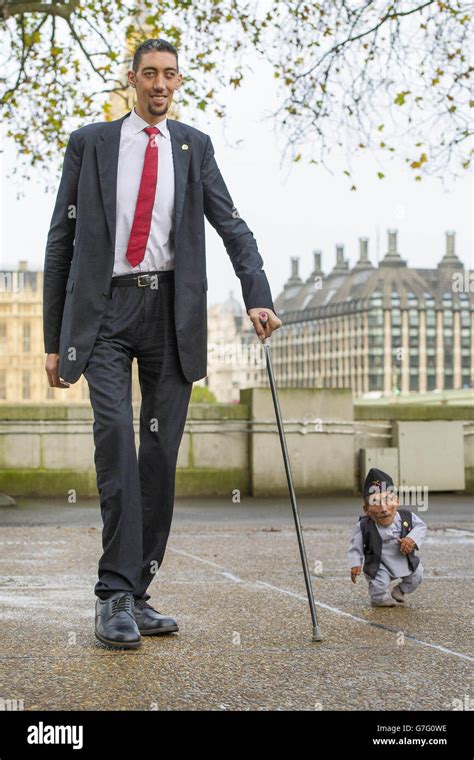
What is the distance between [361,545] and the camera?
5672 mm

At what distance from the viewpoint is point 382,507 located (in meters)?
5.61

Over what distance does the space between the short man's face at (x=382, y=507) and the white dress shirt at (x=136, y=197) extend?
1605 millimetres

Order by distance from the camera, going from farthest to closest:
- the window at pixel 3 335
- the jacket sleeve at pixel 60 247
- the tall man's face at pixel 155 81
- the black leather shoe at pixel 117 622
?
the window at pixel 3 335
the jacket sleeve at pixel 60 247
the tall man's face at pixel 155 81
the black leather shoe at pixel 117 622

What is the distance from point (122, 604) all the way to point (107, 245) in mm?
1238

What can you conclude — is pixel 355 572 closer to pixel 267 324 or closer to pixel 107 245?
pixel 267 324

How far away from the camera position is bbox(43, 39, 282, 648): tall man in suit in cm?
446

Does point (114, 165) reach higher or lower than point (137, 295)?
higher

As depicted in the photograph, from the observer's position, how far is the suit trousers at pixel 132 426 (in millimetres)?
4434

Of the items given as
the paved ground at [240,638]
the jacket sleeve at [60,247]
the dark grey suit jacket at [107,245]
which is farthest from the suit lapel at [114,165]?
the paved ground at [240,638]

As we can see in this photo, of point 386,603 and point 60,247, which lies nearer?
point 60,247

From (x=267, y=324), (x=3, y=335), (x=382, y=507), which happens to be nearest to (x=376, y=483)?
(x=382, y=507)

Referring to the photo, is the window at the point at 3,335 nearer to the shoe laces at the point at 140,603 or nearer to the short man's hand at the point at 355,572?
the short man's hand at the point at 355,572

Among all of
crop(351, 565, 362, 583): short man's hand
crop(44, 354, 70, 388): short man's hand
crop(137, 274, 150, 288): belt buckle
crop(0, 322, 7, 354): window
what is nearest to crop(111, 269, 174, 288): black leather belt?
crop(137, 274, 150, 288): belt buckle
